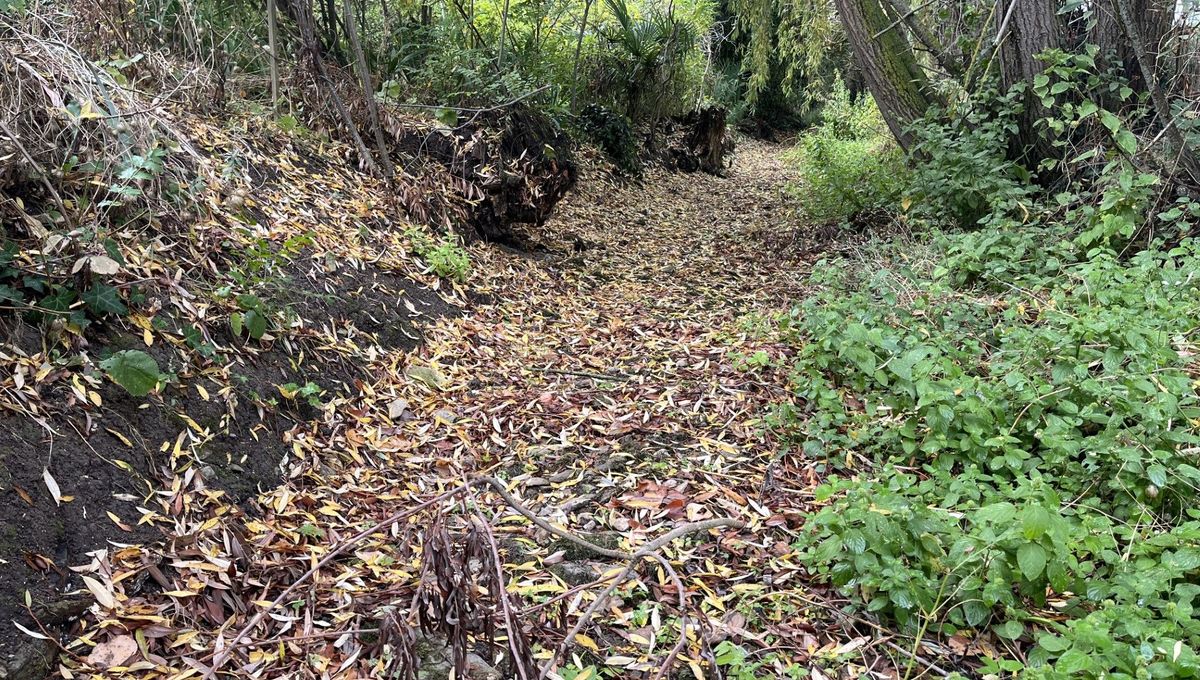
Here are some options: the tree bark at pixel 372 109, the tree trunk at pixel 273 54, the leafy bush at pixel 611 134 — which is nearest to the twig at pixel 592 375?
the tree bark at pixel 372 109

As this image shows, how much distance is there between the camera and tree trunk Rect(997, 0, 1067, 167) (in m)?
4.92

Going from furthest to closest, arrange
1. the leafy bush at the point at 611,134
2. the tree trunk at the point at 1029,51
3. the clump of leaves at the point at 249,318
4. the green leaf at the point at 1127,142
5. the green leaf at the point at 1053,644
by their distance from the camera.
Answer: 1. the leafy bush at the point at 611,134
2. the tree trunk at the point at 1029,51
3. the green leaf at the point at 1127,142
4. the clump of leaves at the point at 249,318
5. the green leaf at the point at 1053,644

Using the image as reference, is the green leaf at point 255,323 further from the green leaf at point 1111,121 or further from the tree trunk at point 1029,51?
the tree trunk at point 1029,51

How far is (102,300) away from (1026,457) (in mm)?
3302

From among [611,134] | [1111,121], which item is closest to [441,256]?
[1111,121]

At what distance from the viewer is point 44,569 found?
1910 millimetres

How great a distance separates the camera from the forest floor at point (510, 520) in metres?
1.92

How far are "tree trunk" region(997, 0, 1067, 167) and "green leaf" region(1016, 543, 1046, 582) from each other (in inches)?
161

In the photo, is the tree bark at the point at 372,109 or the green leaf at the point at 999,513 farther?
the tree bark at the point at 372,109

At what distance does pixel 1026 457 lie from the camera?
8.29 feet

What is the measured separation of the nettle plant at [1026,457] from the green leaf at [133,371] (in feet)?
7.36

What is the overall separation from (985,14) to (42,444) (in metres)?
6.36

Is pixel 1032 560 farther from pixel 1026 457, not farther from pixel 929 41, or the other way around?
pixel 929 41

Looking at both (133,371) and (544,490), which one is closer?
(133,371)
